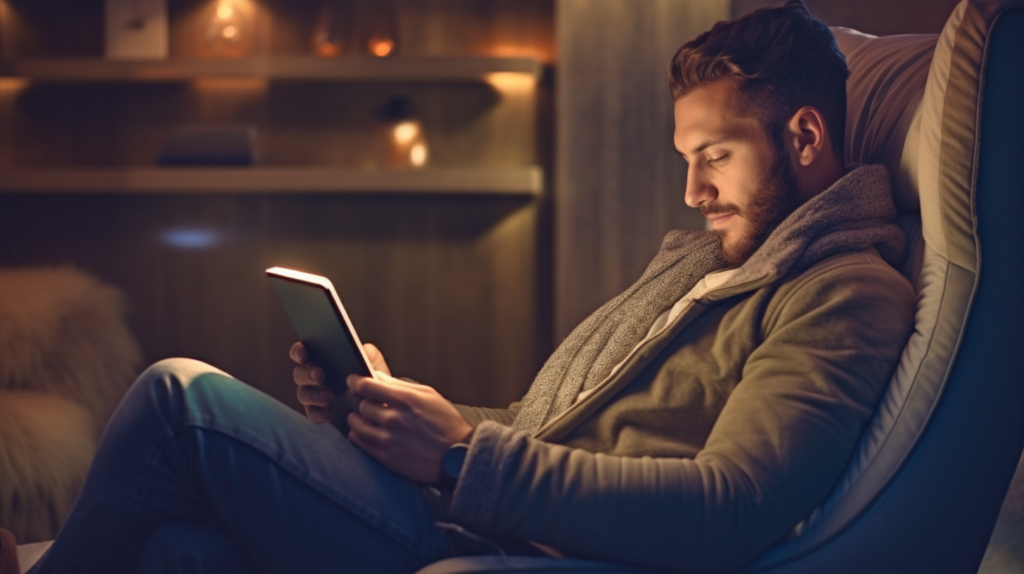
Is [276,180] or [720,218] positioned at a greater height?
[720,218]

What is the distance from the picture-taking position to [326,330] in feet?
3.05

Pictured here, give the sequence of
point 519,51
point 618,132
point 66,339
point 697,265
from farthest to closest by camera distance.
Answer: point 519,51 → point 618,132 → point 66,339 → point 697,265

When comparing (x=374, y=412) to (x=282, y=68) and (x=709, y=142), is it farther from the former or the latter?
(x=282, y=68)

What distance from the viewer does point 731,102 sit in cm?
103

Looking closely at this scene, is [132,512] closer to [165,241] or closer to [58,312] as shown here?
[58,312]

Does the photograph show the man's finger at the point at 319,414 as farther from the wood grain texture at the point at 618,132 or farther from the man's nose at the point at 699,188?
the wood grain texture at the point at 618,132

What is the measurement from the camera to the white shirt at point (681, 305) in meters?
1.00

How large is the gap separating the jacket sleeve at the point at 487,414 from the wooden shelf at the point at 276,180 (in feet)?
4.88

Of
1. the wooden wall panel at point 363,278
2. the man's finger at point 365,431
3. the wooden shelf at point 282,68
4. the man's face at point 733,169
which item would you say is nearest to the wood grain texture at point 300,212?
the wooden wall panel at point 363,278

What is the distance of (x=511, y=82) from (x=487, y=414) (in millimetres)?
1793

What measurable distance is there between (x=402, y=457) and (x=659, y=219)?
1900mm

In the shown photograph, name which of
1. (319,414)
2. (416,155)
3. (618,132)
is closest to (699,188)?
(319,414)

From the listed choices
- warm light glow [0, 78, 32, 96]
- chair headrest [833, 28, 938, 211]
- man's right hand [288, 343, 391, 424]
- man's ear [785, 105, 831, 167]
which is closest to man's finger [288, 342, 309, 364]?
man's right hand [288, 343, 391, 424]

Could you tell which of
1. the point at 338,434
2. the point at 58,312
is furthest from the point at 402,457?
the point at 58,312
